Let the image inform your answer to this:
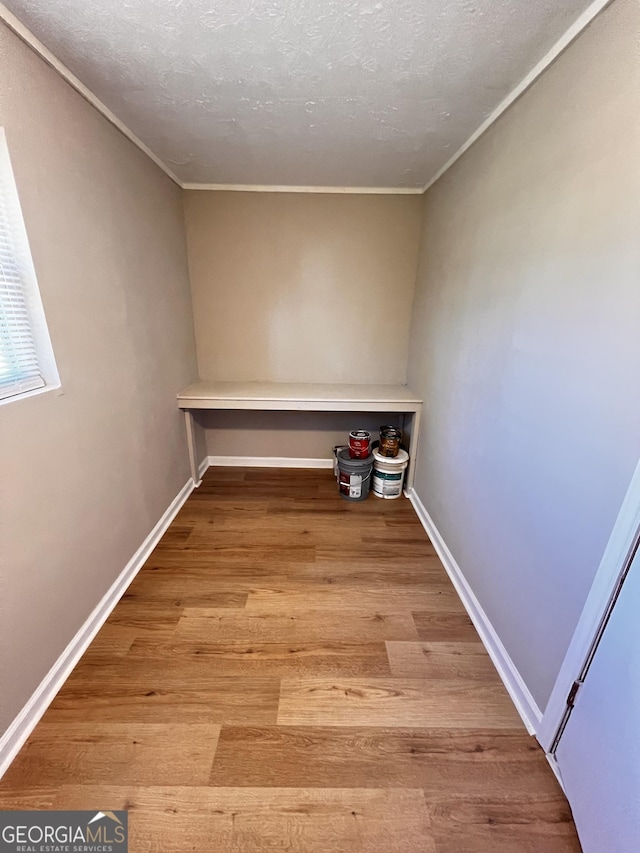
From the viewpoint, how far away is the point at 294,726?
3.79ft

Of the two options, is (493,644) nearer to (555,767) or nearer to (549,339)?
(555,767)

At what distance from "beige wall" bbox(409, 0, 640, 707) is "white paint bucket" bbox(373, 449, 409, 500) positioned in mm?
769

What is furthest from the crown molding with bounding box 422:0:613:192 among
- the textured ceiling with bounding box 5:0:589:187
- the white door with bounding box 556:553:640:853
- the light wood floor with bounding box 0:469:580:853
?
the light wood floor with bounding box 0:469:580:853

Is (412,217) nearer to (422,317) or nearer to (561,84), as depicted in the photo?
(422,317)

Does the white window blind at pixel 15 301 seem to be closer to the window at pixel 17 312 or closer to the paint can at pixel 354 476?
the window at pixel 17 312

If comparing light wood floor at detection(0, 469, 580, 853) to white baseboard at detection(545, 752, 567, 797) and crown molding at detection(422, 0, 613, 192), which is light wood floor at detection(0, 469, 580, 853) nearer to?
white baseboard at detection(545, 752, 567, 797)

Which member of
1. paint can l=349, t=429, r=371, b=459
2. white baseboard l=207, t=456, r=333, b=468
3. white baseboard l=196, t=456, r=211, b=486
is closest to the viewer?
paint can l=349, t=429, r=371, b=459

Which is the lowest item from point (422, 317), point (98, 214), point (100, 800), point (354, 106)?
point (100, 800)

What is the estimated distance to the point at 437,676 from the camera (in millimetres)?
1325

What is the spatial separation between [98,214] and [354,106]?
3.90 ft

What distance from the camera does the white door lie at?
773 mm

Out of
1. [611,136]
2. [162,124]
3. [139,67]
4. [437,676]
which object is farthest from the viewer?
[162,124]

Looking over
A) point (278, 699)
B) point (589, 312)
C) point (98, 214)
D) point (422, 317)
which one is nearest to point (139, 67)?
point (98, 214)

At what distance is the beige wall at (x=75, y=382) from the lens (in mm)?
1086
